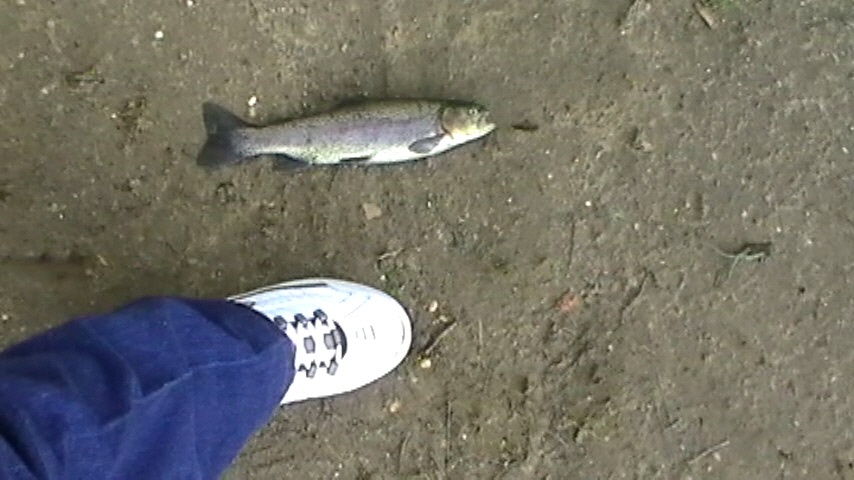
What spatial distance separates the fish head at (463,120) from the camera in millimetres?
2732

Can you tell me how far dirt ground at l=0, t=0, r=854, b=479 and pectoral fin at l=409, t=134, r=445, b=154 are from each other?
9 cm

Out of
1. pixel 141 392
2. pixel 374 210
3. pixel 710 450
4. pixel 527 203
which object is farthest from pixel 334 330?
pixel 710 450

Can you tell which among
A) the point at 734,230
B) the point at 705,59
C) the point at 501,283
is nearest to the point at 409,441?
the point at 501,283

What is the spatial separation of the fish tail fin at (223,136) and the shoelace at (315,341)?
44 cm

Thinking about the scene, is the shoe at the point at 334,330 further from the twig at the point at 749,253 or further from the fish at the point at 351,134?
the twig at the point at 749,253

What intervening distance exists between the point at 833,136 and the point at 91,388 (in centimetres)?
193

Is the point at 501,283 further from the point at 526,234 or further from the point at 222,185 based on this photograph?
the point at 222,185

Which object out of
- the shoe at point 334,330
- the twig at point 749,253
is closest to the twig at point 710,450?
the twig at point 749,253

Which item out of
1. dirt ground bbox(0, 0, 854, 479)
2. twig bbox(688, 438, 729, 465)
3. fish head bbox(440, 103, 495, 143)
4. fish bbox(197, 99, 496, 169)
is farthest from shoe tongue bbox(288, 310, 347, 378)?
twig bbox(688, 438, 729, 465)

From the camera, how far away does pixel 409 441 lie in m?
2.91

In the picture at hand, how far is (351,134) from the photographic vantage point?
9.13ft

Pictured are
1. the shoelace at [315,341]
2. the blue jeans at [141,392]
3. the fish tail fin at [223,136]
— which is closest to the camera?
the blue jeans at [141,392]

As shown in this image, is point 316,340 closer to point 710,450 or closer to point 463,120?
point 463,120

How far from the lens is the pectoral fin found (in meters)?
2.76
